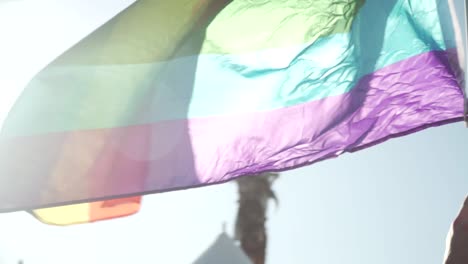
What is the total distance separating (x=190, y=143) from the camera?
6.38 m

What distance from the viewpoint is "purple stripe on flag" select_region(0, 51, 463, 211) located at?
5953 millimetres

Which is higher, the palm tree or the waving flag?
the waving flag

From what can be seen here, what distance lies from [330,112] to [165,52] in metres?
1.29

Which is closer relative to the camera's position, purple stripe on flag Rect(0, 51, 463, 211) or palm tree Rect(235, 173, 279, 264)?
purple stripe on flag Rect(0, 51, 463, 211)

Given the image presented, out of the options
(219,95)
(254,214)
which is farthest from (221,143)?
(254,214)

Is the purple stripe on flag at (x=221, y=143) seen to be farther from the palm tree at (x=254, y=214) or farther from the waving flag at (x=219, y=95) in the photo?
the palm tree at (x=254, y=214)

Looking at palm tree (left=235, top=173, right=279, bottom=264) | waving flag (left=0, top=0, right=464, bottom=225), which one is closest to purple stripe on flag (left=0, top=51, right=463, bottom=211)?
waving flag (left=0, top=0, right=464, bottom=225)

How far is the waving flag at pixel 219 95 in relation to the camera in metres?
6.01

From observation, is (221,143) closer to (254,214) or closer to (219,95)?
(219,95)

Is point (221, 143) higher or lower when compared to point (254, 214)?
higher

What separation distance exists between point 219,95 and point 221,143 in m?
0.42

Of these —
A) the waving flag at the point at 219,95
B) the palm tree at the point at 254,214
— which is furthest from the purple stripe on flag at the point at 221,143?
the palm tree at the point at 254,214

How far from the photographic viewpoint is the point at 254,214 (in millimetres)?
12406

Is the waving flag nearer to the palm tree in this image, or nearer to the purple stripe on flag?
the purple stripe on flag
